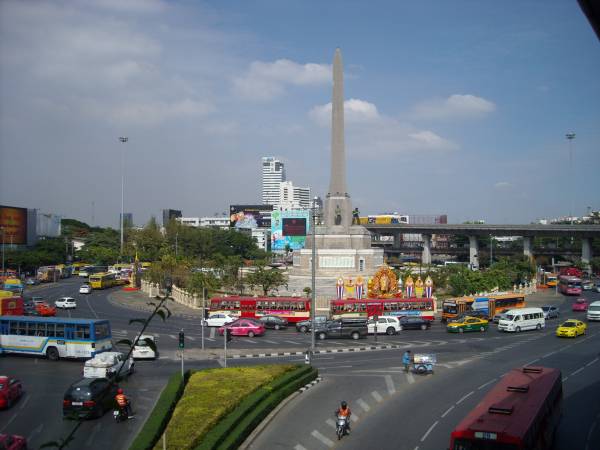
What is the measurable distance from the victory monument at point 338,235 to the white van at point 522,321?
60.3 feet

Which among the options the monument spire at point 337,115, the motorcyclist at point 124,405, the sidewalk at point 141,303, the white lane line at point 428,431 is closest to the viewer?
the white lane line at point 428,431

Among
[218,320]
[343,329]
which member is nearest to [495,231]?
[343,329]

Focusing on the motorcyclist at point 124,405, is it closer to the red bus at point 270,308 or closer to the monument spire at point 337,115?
the red bus at point 270,308

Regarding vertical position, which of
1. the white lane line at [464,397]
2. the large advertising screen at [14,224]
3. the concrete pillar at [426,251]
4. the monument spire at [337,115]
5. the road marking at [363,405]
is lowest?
the road marking at [363,405]

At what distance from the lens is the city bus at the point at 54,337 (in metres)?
23.3

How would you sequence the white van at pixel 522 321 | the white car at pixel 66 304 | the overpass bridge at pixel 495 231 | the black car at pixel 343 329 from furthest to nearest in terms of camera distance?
1. the overpass bridge at pixel 495 231
2. the white car at pixel 66 304
3. the white van at pixel 522 321
4. the black car at pixel 343 329

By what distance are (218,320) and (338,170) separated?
70.2ft

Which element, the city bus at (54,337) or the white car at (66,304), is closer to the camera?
the city bus at (54,337)

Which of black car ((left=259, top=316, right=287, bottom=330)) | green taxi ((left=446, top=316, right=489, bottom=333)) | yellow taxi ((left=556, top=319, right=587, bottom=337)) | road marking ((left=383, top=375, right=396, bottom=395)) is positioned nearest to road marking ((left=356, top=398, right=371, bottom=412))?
road marking ((left=383, top=375, right=396, bottom=395))

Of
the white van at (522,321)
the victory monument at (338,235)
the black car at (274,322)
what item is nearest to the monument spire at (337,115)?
the victory monument at (338,235)

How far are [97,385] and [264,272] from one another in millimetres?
30033

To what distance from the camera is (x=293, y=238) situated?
339ft

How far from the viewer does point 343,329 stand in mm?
30469

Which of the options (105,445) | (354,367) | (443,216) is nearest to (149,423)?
(105,445)
